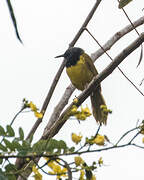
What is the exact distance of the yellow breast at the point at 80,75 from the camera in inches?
180

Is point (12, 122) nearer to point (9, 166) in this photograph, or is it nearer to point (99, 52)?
point (9, 166)

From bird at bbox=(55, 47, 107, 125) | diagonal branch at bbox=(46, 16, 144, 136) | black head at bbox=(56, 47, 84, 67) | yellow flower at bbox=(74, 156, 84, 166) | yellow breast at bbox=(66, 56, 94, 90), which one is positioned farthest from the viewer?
black head at bbox=(56, 47, 84, 67)

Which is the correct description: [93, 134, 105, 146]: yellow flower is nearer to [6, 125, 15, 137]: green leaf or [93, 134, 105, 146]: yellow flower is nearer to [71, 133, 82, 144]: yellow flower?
[71, 133, 82, 144]: yellow flower

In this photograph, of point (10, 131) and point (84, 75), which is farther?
point (84, 75)

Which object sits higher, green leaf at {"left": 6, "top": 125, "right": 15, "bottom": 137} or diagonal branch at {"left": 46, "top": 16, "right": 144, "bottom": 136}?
diagonal branch at {"left": 46, "top": 16, "right": 144, "bottom": 136}

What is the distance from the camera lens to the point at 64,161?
1.16 meters

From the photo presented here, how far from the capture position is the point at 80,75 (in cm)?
460

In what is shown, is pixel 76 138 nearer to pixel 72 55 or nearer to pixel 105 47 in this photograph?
pixel 105 47

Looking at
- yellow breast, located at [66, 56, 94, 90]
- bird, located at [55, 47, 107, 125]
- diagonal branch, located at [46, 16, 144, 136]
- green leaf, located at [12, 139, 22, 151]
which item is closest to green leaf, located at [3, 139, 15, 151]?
green leaf, located at [12, 139, 22, 151]

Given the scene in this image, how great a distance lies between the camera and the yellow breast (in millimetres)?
4577

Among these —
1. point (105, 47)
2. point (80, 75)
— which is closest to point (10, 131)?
point (105, 47)

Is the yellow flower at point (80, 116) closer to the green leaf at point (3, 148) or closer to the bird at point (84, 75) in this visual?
the green leaf at point (3, 148)

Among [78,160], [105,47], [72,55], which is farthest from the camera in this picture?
[72,55]

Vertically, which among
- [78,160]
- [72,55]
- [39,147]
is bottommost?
[78,160]
